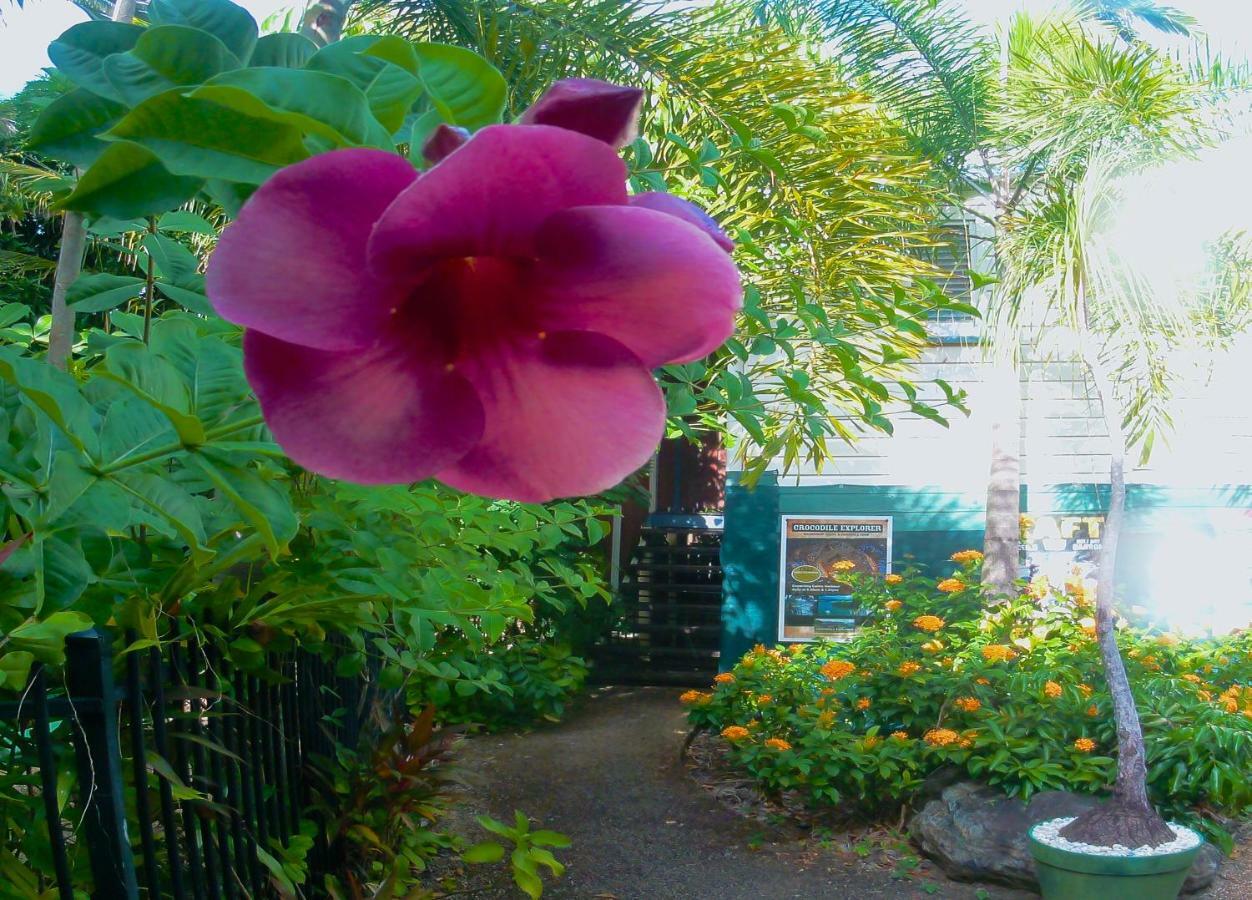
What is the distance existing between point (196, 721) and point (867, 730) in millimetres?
4771

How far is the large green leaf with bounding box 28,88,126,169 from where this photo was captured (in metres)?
0.42

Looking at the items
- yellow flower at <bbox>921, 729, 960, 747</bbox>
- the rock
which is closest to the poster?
yellow flower at <bbox>921, 729, 960, 747</bbox>

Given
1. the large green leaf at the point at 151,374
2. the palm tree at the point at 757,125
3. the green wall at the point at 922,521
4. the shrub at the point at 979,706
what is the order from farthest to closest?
the green wall at the point at 922,521
the shrub at the point at 979,706
the palm tree at the point at 757,125
the large green leaf at the point at 151,374

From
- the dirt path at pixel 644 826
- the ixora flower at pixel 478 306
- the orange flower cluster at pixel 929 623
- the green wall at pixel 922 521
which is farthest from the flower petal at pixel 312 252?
the green wall at pixel 922 521

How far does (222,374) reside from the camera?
72 centimetres

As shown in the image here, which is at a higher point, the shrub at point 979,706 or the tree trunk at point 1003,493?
the tree trunk at point 1003,493

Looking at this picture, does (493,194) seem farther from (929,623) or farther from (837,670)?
(929,623)

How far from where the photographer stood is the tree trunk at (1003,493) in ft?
23.0

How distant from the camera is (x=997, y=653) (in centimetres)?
582

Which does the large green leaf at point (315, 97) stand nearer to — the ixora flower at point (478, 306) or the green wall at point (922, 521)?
the ixora flower at point (478, 306)

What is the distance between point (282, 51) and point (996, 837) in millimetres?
5467

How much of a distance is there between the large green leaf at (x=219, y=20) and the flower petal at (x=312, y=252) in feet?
0.62

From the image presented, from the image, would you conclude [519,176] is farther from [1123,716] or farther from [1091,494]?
[1091,494]

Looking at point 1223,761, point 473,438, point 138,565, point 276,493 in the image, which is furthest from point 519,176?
point 1223,761
